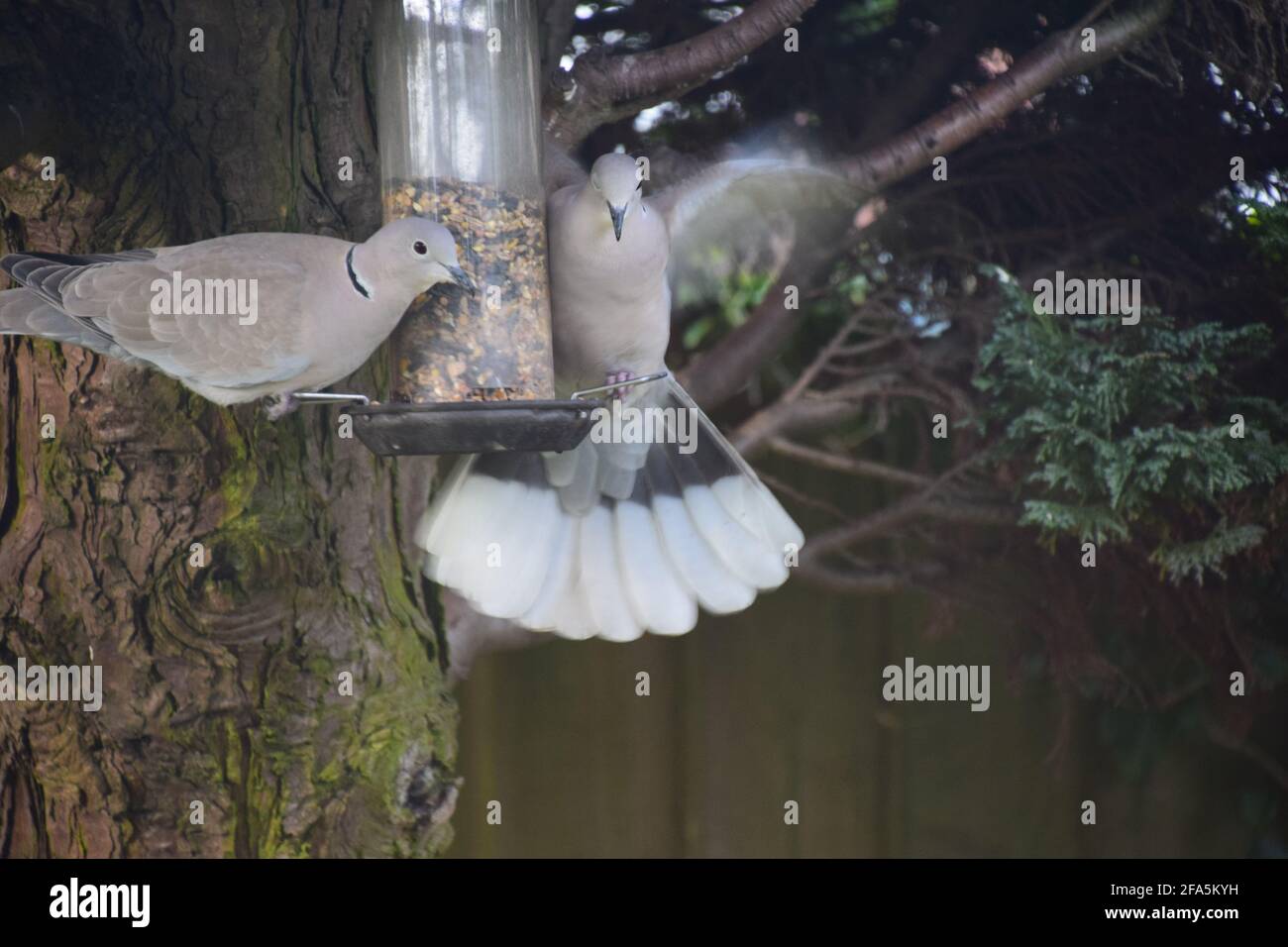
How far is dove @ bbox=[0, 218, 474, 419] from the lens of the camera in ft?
4.71

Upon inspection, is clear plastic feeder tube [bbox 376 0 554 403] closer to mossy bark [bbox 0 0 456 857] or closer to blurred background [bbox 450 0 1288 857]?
mossy bark [bbox 0 0 456 857]

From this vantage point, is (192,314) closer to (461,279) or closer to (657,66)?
(461,279)

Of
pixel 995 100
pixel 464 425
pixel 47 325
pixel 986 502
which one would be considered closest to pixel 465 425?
pixel 464 425

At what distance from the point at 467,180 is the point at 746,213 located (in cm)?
48

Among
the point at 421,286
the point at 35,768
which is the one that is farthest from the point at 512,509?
the point at 35,768

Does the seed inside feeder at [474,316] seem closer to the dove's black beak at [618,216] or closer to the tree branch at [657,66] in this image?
the dove's black beak at [618,216]

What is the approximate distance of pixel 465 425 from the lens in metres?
1.34

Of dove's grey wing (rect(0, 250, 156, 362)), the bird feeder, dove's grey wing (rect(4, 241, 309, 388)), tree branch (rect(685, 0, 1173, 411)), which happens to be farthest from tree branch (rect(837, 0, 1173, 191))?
dove's grey wing (rect(0, 250, 156, 362))

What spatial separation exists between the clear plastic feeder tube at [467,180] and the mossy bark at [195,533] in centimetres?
29

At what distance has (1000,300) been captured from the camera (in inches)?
86.7

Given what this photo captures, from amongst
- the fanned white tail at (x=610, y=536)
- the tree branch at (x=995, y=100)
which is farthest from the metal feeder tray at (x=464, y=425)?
the tree branch at (x=995, y=100)

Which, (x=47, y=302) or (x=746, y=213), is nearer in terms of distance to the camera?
(x=47, y=302)

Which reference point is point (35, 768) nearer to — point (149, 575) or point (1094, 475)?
point (149, 575)

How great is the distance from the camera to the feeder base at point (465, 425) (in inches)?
52.7
